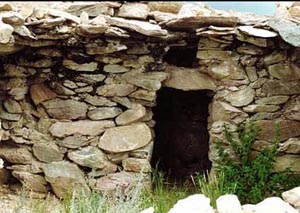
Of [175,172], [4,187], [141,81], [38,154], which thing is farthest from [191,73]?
[4,187]

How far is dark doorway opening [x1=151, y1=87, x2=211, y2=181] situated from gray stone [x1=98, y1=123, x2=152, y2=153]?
95 cm

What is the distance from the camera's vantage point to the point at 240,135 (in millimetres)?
5977

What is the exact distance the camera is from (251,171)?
5.77m

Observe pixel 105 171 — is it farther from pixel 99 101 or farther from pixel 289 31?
pixel 289 31

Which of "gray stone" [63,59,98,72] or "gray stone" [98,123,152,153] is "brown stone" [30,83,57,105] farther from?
"gray stone" [98,123,152,153]

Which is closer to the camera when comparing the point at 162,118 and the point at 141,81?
the point at 141,81

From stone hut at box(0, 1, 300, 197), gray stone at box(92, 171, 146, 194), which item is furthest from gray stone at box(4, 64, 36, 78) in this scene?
gray stone at box(92, 171, 146, 194)

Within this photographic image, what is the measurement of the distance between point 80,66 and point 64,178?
1.22m

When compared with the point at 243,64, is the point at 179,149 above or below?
below

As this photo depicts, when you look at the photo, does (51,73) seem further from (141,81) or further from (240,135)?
(240,135)

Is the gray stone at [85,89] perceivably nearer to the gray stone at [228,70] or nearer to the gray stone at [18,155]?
the gray stone at [18,155]

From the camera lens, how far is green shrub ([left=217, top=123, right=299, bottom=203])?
5.68 meters

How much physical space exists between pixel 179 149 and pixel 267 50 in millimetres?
1904

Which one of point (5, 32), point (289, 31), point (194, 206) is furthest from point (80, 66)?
point (194, 206)
